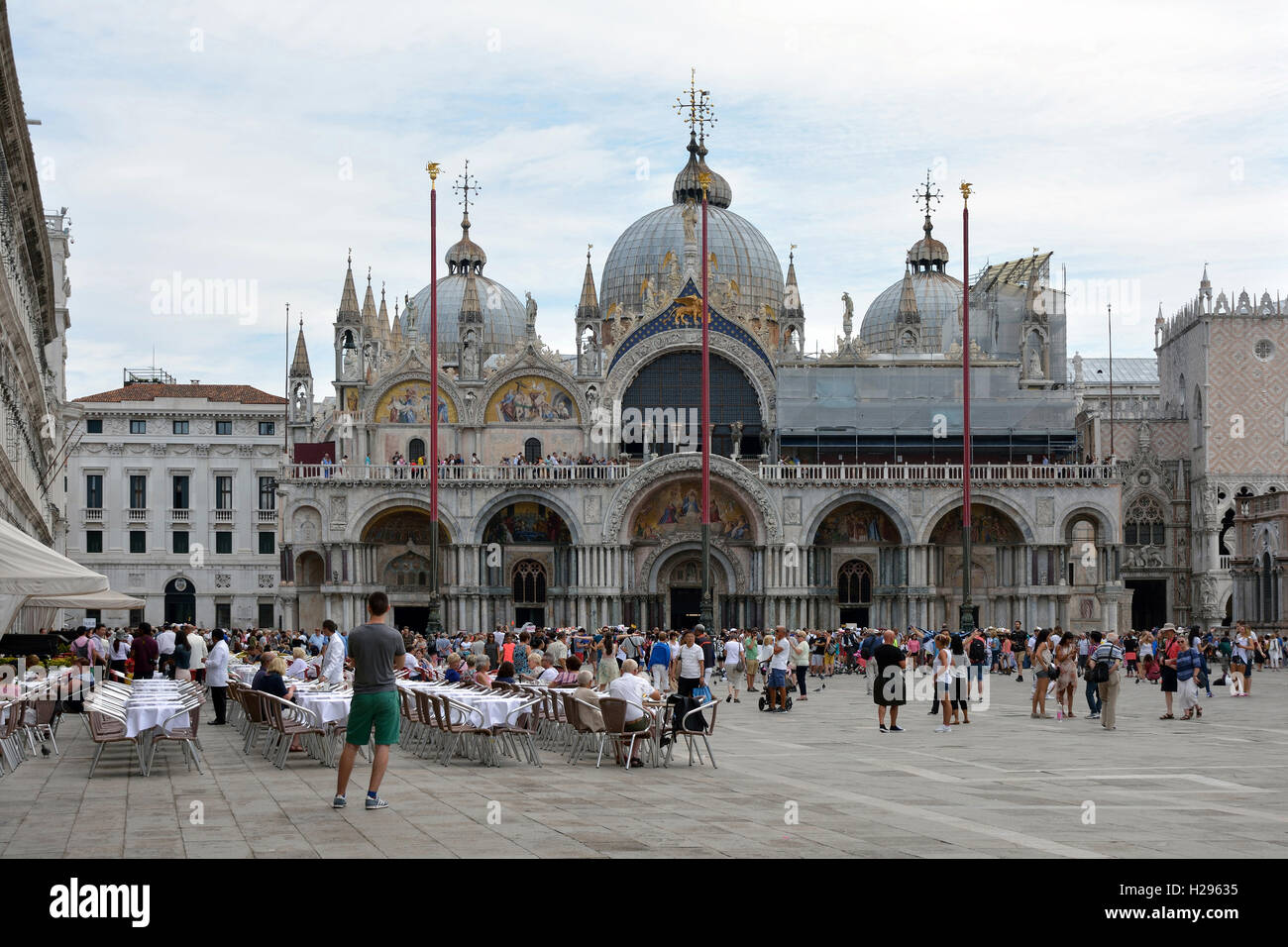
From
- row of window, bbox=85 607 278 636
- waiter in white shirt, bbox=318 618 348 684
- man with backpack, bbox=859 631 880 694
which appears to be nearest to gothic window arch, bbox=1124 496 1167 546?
man with backpack, bbox=859 631 880 694

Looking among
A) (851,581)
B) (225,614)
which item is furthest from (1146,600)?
(225,614)

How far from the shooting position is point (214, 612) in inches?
3172

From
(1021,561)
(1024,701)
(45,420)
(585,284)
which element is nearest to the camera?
(1024,701)

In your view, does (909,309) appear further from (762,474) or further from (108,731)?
(108,731)

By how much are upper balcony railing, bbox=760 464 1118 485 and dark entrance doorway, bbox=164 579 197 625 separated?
33215mm

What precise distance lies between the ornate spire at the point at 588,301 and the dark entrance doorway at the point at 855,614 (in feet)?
52.5

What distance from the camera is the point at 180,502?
80.8 meters

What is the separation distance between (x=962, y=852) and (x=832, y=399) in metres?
52.9

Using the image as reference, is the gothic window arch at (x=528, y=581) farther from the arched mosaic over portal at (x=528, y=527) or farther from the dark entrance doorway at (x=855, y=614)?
the dark entrance doorway at (x=855, y=614)

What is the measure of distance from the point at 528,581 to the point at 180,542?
2570cm

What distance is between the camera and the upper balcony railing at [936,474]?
199 ft

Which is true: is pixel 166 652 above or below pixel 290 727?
below

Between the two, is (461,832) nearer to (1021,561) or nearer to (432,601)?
(432,601)
